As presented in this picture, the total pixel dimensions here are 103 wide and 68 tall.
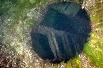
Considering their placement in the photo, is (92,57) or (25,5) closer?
(92,57)

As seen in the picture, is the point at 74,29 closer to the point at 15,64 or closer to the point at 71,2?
the point at 71,2

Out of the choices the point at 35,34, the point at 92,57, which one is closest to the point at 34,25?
the point at 35,34

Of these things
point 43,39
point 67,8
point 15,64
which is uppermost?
point 67,8
